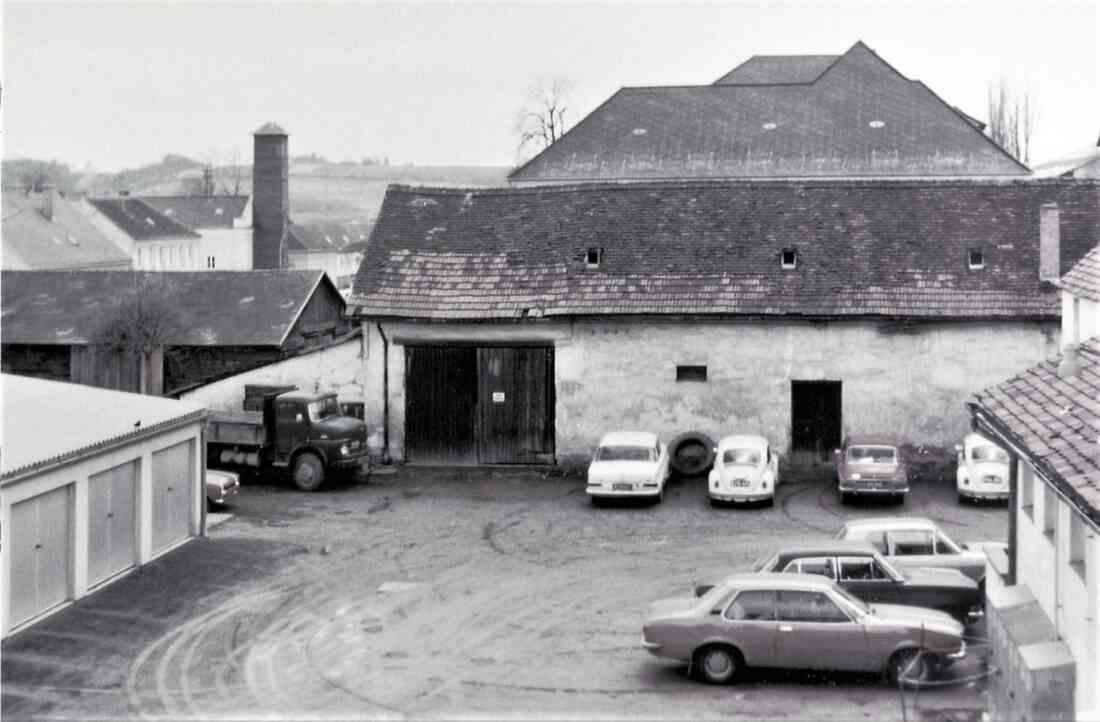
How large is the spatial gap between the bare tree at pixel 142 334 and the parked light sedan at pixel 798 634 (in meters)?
31.0

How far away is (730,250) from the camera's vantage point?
3319 centimetres

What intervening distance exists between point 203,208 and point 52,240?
3319 cm

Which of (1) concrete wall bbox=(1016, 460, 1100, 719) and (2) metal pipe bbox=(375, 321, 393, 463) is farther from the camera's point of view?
(2) metal pipe bbox=(375, 321, 393, 463)

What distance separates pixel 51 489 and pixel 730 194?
65.6ft

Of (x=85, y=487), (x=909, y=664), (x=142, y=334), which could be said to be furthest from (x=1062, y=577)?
(x=142, y=334)

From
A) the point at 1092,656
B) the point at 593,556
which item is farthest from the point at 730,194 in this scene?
the point at 1092,656

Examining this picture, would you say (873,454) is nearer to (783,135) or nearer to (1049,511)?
(1049,511)

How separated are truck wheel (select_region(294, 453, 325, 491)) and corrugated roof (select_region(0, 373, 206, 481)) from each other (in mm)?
5078

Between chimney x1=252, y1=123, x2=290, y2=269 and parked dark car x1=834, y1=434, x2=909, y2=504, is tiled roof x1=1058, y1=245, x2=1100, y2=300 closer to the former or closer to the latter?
parked dark car x1=834, y1=434, x2=909, y2=504

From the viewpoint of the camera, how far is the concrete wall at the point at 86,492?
18.9 meters

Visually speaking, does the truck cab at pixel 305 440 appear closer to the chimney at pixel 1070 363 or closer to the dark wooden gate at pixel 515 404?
the dark wooden gate at pixel 515 404

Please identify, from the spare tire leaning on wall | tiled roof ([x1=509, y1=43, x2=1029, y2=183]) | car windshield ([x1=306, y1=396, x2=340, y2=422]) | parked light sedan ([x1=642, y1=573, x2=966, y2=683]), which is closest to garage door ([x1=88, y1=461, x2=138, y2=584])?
car windshield ([x1=306, y1=396, x2=340, y2=422])

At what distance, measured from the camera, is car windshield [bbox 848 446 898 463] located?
2798 centimetres

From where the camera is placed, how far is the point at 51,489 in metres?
20.1
